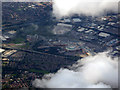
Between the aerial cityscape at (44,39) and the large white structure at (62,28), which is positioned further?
the large white structure at (62,28)

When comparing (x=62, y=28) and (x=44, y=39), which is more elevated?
(x=62, y=28)

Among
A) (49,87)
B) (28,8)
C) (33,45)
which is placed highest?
(28,8)

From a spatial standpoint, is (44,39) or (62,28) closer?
(44,39)

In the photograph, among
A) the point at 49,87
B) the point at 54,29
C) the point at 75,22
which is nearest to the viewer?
the point at 49,87

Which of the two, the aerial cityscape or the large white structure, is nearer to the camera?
the aerial cityscape

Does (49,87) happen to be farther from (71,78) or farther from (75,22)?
(75,22)

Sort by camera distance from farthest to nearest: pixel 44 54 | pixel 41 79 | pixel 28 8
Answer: pixel 28 8, pixel 44 54, pixel 41 79

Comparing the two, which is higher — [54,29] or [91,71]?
[54,29]

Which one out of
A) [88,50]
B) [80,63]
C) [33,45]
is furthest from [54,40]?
[80,63]
